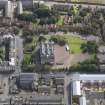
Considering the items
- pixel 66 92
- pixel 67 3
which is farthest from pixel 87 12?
pixel 66 92

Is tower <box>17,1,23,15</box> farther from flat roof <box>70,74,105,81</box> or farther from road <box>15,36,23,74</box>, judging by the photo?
flat roof <box>70,74,105,81</box>

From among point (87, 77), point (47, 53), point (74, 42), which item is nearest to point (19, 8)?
point (74, 42)

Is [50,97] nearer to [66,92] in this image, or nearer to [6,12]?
[66,92]

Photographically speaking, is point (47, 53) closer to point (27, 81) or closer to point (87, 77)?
point (27, 81)

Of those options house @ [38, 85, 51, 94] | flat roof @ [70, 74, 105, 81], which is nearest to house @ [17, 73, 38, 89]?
house @ [38, 85, 51, 94]

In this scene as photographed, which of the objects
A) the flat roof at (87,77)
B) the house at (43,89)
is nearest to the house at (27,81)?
the house at (43,89)
